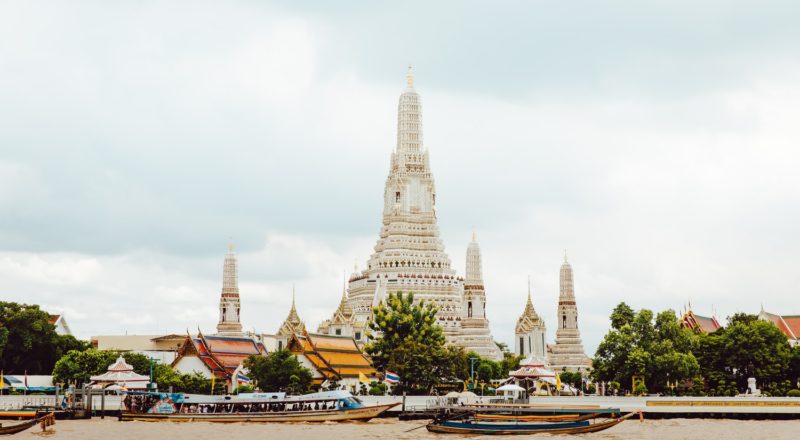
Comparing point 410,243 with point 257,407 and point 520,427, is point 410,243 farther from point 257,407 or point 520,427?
point 520,427

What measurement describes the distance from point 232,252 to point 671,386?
5443cm

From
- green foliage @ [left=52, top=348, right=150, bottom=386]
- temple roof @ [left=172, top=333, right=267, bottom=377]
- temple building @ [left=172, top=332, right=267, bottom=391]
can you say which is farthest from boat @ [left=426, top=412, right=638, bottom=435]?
green foliage @ [left=52, top=348, right=150, bottom=386]

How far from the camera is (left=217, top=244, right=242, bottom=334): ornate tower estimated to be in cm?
10321

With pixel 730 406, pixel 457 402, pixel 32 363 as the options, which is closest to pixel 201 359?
pixel 32 363

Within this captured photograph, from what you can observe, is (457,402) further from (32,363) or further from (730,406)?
(32,363)

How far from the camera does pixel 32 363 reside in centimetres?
7575

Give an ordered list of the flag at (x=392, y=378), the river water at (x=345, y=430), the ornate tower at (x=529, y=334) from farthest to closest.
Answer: the ornate tower at (x=529, y=334), the flag at (x=392, y=378), the river water at (x=345, y=430)

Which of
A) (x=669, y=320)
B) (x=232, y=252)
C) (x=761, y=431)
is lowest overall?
(x=761, y=431)

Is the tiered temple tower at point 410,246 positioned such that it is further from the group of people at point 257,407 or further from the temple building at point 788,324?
the group of people at point 257,407

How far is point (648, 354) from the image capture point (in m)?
60.8

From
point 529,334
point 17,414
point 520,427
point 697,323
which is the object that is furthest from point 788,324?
point 17,414

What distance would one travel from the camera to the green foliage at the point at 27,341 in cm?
7325

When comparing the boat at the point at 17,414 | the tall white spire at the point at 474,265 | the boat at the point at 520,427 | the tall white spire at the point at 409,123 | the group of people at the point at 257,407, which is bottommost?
the boat at the point at 520,427

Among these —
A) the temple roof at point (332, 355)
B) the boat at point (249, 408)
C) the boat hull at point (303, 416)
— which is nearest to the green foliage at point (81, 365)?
the temple roof at point (332, 355)
